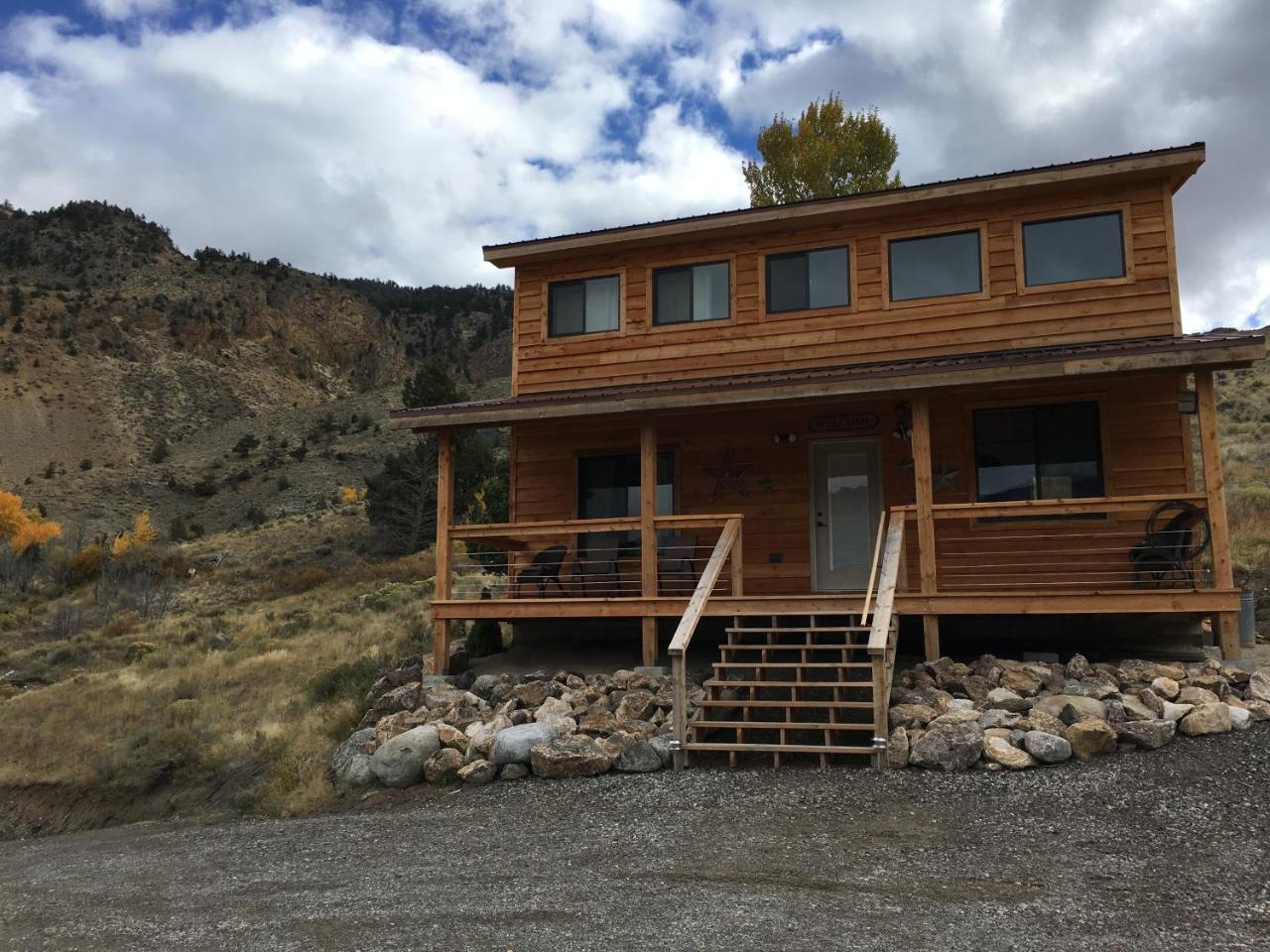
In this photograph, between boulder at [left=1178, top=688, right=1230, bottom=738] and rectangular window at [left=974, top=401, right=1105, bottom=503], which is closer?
boulder at [left=1178, top=688, right=1230, bottom=738]

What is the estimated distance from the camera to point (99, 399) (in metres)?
66.7

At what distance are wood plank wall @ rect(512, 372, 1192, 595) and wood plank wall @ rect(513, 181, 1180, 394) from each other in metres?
0.71

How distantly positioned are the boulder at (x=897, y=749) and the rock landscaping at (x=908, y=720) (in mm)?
10

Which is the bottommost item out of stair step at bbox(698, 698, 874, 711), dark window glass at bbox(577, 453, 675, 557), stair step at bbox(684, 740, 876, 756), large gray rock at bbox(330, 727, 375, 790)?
large gray rock at bbox(330, 727, 375, 790)

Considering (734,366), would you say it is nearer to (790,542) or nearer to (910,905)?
(790,542)

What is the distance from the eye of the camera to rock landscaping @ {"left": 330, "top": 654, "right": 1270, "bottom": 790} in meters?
8.13

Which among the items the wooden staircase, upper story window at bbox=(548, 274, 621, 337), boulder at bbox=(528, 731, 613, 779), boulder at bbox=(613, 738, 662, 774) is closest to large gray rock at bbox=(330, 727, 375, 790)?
boulder at bbox=(528, 731, 613, 779)

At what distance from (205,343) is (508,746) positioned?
75851 millimetres

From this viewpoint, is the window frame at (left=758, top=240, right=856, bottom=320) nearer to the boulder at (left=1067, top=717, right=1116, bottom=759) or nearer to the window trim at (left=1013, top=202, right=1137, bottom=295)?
the window trim at (left=1013, top=202, right=1137, bottom=295)

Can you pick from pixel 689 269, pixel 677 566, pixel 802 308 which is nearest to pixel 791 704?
pixel 677 566

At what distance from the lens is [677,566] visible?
1348cm

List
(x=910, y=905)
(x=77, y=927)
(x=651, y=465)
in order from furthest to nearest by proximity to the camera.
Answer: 1. (x=651, y=465)
2. (x=77, y=927)
3. (x=910, y=905)

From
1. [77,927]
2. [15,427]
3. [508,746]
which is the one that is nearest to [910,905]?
[508,746]

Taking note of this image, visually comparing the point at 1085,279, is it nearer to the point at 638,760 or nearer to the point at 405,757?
the point at 638,760
